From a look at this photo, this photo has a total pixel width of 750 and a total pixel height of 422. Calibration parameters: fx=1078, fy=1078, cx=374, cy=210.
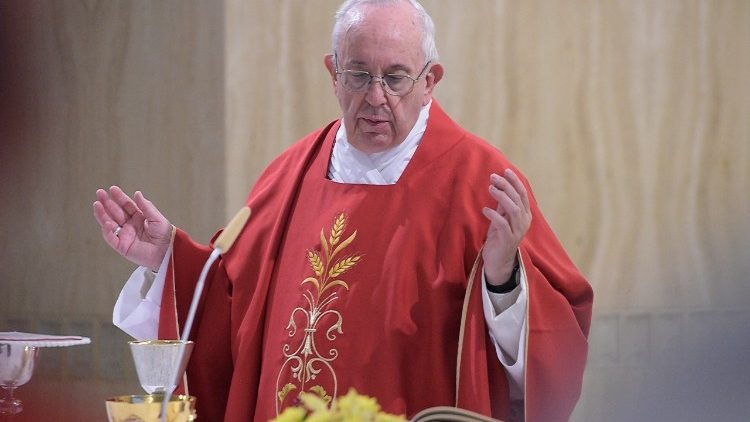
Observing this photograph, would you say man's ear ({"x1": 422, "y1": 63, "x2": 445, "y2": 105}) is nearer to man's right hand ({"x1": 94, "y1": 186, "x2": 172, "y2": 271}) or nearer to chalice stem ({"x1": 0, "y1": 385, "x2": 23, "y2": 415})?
man's right hand ({"x1": 94, "y1": 186, "x2": 172, "y2": 271})

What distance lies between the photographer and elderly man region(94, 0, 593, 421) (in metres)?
2.61

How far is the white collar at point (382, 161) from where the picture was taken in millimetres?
2975

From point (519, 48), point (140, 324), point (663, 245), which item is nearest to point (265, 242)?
point (140, 324)

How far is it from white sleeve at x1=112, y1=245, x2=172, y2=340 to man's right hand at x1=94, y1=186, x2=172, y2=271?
0.14 ft

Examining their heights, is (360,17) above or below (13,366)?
above

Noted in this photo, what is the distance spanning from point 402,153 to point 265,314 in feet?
1.92

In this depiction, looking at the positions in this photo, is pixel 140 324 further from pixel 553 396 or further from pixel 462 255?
pixel 553 396

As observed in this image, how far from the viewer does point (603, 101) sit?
546 cm

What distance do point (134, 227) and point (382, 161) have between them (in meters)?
0.70

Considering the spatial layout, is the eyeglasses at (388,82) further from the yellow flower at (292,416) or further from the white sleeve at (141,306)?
the yellow flower at (292,416)

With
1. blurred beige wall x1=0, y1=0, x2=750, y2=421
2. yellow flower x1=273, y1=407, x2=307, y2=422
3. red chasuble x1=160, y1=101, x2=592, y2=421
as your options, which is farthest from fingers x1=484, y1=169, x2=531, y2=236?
blurred beige wall x1=0, y1=0, x2=750, y2=421

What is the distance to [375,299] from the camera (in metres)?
2.79

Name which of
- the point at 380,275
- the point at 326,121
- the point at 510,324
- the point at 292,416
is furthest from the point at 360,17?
the point at 326,121

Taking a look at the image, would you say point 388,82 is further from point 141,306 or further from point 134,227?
point 141,306
